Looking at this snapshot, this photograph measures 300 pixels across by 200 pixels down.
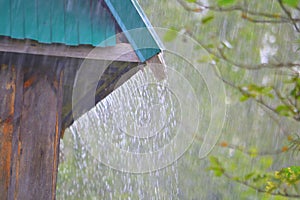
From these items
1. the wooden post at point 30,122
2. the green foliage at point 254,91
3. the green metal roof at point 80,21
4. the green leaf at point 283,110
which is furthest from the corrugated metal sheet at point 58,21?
the green leaf at point 283,110

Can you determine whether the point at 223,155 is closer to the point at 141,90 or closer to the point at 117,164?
the point at 117,164

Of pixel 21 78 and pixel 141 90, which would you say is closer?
pixel 21 78

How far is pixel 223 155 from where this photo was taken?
7672 mm

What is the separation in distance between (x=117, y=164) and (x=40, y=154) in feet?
15.4

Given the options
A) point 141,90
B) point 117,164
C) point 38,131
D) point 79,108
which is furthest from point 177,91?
point 38,131

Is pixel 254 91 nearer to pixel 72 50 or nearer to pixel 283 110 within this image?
pixel 283 110

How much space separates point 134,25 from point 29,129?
24.5 inches

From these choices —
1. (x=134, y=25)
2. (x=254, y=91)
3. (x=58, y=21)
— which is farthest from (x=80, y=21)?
(x=254, y=91)

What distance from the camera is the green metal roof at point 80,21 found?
238 centimetres

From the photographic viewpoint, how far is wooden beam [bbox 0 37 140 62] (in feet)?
7.64

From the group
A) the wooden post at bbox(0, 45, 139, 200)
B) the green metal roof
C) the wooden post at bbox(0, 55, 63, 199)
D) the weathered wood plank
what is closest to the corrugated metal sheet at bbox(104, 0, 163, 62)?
the green metal roof

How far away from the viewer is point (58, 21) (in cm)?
245

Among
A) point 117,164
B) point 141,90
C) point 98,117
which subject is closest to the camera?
point 141,90

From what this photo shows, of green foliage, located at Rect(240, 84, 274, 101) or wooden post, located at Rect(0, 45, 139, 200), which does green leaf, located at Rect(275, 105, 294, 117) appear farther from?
wooden post, located at Rect(0, 45, 139, 200)
